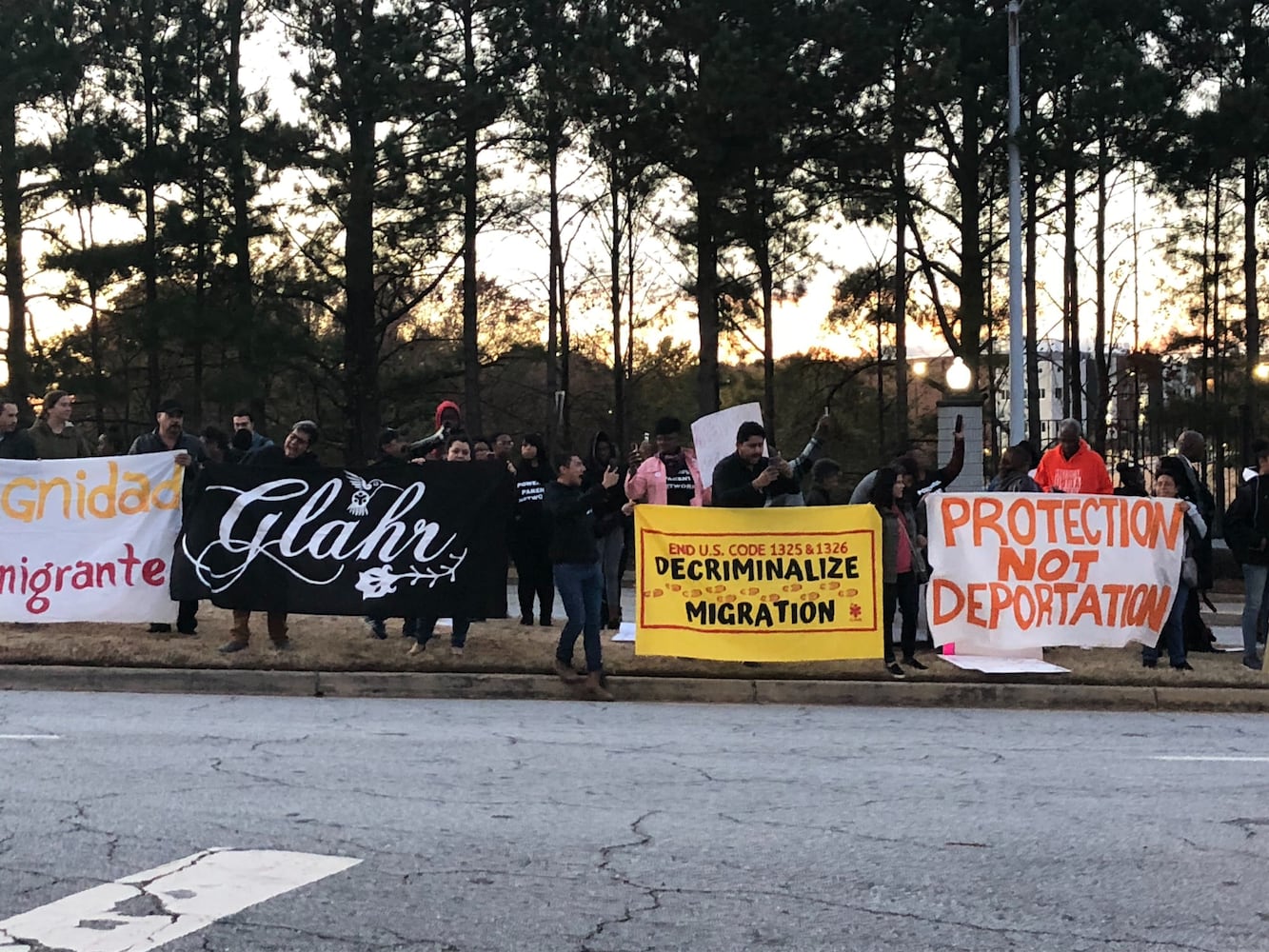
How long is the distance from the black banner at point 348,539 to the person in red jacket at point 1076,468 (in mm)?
4717

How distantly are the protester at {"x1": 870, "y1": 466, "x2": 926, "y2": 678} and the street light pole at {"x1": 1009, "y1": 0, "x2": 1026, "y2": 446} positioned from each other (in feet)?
31.7

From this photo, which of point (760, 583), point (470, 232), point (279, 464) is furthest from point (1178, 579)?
point (470, 232)

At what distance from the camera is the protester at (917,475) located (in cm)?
1153

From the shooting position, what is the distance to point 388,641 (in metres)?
11.7

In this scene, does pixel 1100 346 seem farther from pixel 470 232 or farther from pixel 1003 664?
pixel 1003 664

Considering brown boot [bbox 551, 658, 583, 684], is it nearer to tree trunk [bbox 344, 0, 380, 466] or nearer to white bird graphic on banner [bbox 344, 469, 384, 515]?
white bird graphic on banner [bbox 344, 469, 384, 515]

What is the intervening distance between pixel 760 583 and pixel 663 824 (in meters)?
5.22

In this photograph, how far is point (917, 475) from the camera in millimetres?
11836

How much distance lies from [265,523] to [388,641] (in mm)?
1347

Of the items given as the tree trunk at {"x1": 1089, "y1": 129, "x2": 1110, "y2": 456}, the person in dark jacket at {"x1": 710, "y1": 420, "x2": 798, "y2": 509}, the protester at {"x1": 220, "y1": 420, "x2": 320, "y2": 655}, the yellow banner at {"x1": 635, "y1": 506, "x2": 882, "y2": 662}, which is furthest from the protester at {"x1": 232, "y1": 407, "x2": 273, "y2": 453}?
the tree trunk at {"x1": 1089, "y1": 129, "x2": 1110, "y2": 456}

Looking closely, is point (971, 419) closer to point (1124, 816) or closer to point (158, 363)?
point (1124, 816)

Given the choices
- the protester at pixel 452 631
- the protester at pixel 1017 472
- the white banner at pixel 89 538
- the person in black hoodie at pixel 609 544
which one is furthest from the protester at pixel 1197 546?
the white banner at pixel 89 538

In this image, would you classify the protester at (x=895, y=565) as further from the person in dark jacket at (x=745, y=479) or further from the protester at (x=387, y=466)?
the protester at (x=387, y=466)

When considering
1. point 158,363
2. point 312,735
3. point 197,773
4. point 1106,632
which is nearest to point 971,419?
point 1106,632
